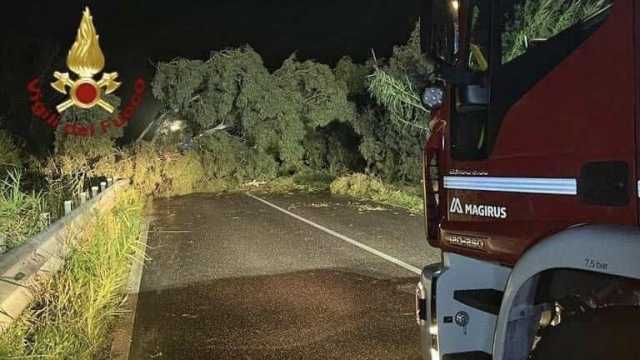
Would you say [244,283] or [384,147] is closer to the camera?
[244,283]

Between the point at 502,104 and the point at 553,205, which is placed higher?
the point at 502,104

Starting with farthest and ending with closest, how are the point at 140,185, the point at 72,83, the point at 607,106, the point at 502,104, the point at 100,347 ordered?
the point at 72,83 < the point at 140,185 < the point at 100,347 < the point at 502,104 < the point at 607,106

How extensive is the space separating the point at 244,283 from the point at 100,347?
2813 mm

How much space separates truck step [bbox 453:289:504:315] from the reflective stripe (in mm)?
577

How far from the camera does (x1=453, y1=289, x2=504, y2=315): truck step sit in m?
3.27

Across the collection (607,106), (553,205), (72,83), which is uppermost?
(72,83)

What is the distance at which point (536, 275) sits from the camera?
2773 mm

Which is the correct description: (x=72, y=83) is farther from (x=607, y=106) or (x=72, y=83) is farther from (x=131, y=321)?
(x=607, y=106)

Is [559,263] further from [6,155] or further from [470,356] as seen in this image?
[6,155]

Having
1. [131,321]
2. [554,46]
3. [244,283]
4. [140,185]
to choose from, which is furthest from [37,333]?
[140,185]

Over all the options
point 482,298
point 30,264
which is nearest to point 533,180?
point 482,298

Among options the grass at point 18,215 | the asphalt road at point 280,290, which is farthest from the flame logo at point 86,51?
the grass at point 18,215

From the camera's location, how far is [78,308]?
547 cm

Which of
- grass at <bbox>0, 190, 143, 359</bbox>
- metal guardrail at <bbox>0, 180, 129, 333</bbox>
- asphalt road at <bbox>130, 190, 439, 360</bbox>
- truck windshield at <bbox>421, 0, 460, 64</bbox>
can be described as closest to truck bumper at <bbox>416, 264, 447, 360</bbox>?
truck windshield at <bbox>421, 0, 460, 64</bbox>
